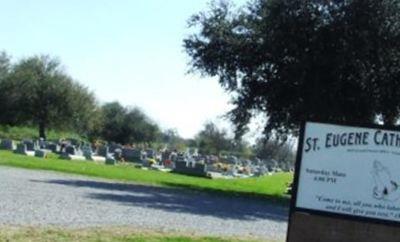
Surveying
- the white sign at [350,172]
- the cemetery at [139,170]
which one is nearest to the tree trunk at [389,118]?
the cemetery at [139,170]

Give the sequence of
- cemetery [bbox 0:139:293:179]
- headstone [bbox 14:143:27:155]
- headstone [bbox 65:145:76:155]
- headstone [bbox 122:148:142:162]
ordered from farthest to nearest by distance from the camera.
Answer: headstone [bbox 122:148:142:162] < headstone [bbox 65:145:76:155] < cemetery [bbox 0:139:293:179] < headstone [bbox 14:143:27:155]

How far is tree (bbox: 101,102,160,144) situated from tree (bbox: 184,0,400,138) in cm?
6940

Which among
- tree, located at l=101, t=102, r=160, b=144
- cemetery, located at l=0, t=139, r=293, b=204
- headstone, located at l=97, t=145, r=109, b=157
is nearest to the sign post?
cemetery, located at l=0, t=139, r=293, b=204

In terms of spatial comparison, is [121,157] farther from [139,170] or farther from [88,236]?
[88,236]

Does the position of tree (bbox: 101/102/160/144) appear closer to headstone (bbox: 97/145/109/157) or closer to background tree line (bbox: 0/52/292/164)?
background tree line (bbox: 0/52/292/164)

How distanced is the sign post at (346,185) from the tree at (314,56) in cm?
1637

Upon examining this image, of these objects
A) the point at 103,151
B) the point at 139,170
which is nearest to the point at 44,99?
the point at 103,151

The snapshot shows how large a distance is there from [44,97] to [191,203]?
208ft

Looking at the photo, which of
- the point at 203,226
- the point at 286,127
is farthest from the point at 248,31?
the point at 203,226

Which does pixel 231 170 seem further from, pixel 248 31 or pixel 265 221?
pixel 265 221

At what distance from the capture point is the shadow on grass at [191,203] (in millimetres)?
18797

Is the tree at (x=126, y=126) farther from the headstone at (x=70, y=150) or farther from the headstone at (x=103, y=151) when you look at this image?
the headstone at (x=70, y=150)

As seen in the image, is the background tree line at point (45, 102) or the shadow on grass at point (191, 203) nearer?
the shadow on grass at point (191, 203)

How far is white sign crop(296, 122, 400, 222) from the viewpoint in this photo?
9.16 metres
